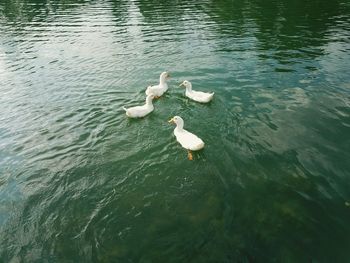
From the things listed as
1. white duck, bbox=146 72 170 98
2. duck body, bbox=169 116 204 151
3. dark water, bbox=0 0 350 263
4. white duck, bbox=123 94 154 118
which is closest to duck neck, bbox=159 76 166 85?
white duck, bbox=146 72 170 98

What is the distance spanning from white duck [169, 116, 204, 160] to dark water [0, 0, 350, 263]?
339 mm

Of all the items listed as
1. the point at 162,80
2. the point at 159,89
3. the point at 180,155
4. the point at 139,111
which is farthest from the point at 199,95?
the point at 180,155

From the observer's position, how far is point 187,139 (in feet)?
42.2

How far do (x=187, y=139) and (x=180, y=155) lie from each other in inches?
29.5

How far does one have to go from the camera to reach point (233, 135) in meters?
13.6

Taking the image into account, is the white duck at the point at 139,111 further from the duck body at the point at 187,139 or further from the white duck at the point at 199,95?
the white duck at the point at 199,95

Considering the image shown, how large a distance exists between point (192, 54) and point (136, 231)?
57.7 ft

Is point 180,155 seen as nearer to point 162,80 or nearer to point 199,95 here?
point 199,95

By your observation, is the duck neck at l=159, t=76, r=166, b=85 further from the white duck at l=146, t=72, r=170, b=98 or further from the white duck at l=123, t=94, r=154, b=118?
the white duck at l=123, t=94, r=154, b=118

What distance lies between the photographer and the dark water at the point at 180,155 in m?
9.09

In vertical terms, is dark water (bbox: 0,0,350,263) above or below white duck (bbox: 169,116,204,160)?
below

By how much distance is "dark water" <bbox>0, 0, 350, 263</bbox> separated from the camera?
9.09 m

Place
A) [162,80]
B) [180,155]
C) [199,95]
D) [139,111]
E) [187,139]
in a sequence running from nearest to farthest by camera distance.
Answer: [180,155]
[187,139]
[139,111]
[199,95]
[162,80]

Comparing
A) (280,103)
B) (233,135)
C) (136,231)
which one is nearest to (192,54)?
(280,103)
